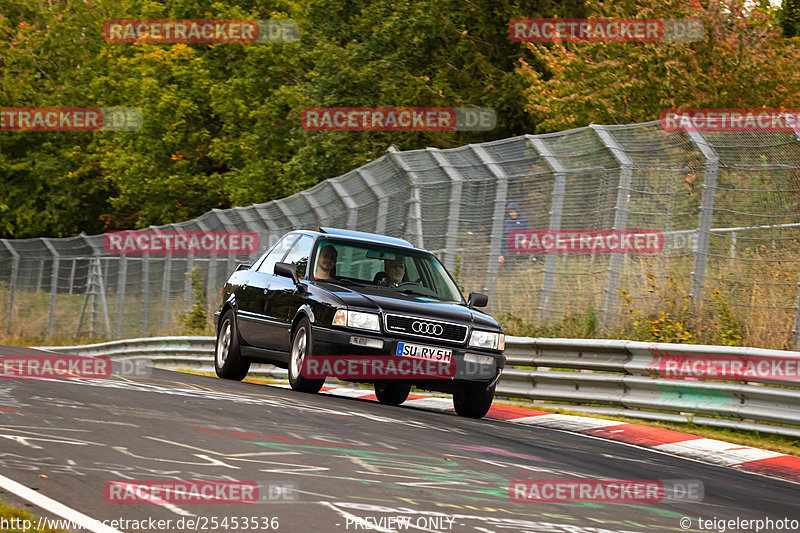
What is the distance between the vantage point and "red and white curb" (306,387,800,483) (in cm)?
969

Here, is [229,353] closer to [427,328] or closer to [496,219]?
[427,328]

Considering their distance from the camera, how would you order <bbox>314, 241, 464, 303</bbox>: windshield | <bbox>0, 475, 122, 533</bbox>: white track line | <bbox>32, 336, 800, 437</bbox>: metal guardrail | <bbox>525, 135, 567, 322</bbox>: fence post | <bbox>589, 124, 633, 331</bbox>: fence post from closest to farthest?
<bbox>0, 475, 122, 533</bbox>: white track line
<bbox>32, 336, 800, 437</bbox>: metal guardrail
<bbox>314, 241, 464, 303</bbox>: windshield
<bbox>589, 124, 633, 331</bbox>: fence post
<bbox>525, 135, 567, 322</bbox>: fence post

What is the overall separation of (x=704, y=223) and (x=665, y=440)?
3.55 metres

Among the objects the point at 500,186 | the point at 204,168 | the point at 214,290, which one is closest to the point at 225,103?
the point at 204,168

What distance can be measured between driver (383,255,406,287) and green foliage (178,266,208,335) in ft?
41.1

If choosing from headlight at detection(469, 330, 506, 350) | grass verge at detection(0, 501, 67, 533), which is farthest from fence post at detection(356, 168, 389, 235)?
grass verge at detection(0, 501, 67, 533)

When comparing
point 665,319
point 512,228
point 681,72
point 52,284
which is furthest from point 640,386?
point 52,284

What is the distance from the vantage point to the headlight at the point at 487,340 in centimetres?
1167

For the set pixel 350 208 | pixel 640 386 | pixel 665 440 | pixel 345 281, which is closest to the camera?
pixel 665 440

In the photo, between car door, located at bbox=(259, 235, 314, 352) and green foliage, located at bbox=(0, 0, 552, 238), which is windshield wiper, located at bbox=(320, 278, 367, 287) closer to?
car door, located at bbox=(259, 235, 314, 352)

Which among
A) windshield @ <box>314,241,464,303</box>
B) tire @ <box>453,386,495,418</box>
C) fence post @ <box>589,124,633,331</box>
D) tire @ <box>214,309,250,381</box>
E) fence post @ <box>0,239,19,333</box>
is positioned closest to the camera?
tire @ <box>453,386,495,418</box>

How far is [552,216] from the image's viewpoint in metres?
15.2

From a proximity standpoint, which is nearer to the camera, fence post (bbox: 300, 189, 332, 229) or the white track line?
the white track line

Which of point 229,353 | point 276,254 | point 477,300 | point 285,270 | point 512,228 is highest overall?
point 512,228
